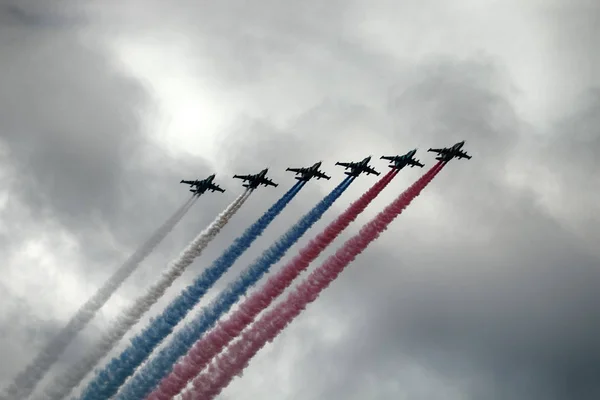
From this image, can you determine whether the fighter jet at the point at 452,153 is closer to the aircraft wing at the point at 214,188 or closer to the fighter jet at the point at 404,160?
the fighter jet at the point at 404,160

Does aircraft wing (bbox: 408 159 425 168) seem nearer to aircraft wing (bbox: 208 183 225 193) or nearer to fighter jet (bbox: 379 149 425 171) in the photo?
fighter jet (bbox: 379 149 425 171)

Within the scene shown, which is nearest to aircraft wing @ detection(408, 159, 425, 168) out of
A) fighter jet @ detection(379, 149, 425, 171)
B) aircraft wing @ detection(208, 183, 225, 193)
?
fighter jet @ detection(379, 149, 425, 171)

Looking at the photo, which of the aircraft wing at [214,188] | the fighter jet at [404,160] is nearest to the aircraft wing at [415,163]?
the fighter jet at [404,160]

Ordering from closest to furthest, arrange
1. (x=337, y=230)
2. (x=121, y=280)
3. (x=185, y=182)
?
(x=337, y=230)
(x=121, y=280)
(x=185, y=182)

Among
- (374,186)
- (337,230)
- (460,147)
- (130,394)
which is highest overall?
(460,147)

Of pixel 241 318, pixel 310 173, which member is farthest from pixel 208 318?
pixel 310 173

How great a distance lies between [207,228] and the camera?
109 meters

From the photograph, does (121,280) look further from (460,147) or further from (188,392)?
(460,147)

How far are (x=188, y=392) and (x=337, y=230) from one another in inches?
1107

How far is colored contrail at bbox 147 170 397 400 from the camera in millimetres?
90625

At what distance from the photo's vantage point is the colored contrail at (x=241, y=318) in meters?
90.6

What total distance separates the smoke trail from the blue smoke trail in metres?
2.35

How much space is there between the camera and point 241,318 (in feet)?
305

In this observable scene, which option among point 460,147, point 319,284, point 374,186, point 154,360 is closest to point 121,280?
point 154,360
